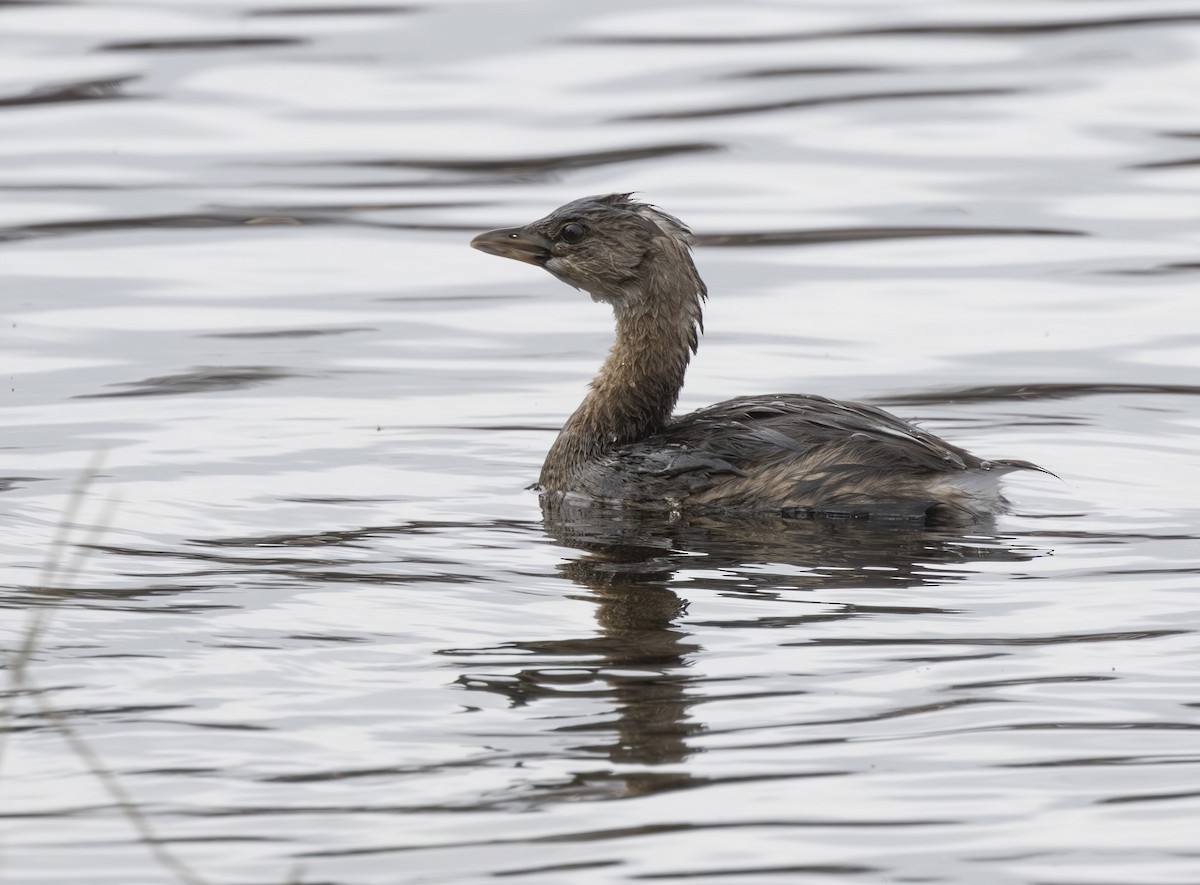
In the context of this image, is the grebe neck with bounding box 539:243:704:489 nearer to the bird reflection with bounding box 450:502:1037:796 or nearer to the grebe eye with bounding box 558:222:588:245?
the grebe eye with bounding box 558:222:588:245

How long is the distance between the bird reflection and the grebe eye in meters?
1.23

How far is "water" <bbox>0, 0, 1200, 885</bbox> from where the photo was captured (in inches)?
200

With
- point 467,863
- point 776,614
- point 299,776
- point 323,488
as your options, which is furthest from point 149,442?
point 467,863

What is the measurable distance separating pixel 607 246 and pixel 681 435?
946mm

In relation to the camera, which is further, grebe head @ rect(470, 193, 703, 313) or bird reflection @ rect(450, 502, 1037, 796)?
grebe head @ rect(470, 193, 703, 313)

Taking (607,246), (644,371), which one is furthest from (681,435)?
(607,246)

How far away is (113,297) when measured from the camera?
39.4 feet

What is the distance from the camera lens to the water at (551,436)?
509 cm

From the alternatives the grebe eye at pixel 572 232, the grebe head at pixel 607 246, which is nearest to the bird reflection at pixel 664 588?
the grebe head at pixel 607 246

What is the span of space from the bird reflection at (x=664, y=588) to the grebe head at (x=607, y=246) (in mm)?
1073

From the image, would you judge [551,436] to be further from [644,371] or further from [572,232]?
[572,232]

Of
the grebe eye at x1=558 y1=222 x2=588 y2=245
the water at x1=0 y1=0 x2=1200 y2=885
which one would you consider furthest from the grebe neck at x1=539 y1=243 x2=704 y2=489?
the water at x1=0 y1=0 x2=1200 y2=885

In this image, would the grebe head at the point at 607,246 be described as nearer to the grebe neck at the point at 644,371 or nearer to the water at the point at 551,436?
the grebe neck at the point at 644,371

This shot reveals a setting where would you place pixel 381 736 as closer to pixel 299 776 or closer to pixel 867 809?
pixel 299 776
